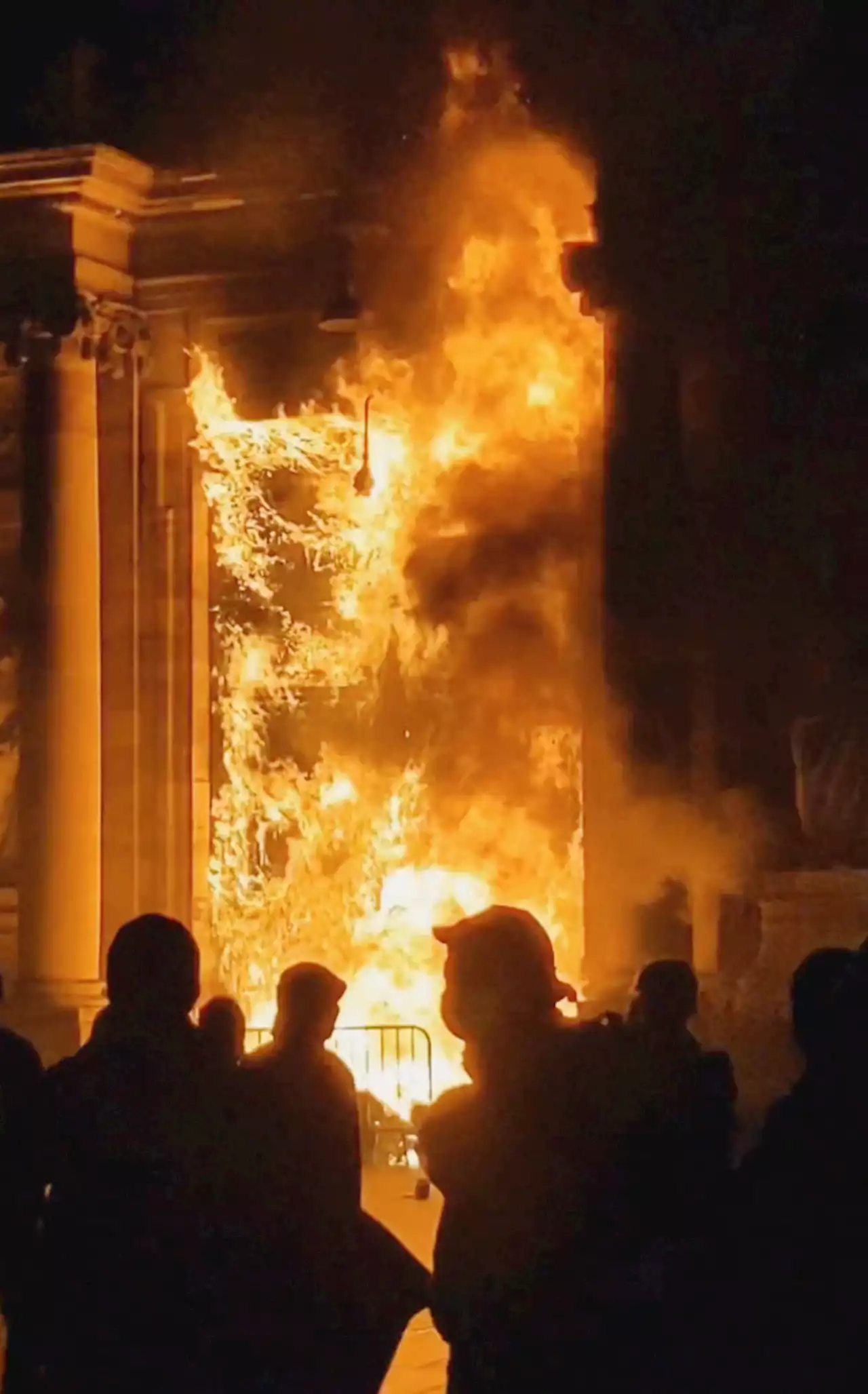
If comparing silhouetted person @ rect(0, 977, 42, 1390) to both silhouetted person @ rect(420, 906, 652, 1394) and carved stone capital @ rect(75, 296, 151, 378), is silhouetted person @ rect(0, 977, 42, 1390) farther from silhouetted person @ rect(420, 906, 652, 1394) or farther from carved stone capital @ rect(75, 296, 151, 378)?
carved stone capital @ rect(75, 296, 151, 378)

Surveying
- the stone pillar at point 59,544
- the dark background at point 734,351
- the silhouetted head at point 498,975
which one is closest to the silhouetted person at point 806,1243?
the silhouetted head at point 498,975

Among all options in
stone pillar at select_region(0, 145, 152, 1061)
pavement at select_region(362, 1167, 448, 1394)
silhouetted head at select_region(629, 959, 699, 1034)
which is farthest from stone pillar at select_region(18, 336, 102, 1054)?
silhouetted head at select_region(629, 959, 699, 1034)

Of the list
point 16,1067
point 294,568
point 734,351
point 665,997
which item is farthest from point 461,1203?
point 294,568

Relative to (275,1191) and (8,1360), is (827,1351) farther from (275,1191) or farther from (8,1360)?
(8,1360)

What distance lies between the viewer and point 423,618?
50.7 feet

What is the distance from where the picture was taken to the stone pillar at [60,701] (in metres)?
14.8

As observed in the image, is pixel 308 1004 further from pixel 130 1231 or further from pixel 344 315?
pixel 344 315

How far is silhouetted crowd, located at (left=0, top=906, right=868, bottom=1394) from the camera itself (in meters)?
4.25

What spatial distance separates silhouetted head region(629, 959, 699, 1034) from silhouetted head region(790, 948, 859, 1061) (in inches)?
56.2

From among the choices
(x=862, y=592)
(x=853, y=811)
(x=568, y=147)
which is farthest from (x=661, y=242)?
(x=853, y=811)

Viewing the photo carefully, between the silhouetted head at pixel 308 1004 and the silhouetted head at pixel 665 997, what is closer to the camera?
the silhouetted head at pixel 308 1004

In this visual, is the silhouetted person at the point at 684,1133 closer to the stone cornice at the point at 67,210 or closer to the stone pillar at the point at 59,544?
the stone pillar at the point at 59,544

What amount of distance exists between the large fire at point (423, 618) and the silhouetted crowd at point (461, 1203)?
369 inches

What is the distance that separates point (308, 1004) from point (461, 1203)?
934 mm
